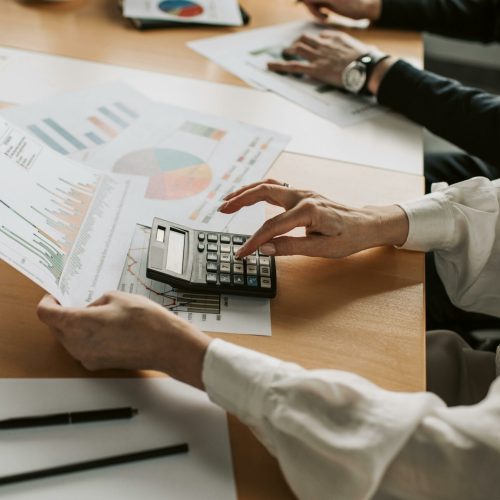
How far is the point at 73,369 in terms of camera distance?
67 centimetres

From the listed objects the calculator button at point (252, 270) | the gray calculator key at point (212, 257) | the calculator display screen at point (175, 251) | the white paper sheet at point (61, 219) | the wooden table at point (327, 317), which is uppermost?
the white paper sheet at point (61, 219)

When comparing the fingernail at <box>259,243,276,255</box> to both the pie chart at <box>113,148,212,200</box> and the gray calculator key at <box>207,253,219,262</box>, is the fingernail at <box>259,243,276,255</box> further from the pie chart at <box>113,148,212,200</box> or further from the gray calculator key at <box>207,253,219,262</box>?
the pie chart at <box>113,148,212,200</box>

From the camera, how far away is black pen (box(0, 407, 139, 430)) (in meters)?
0.60

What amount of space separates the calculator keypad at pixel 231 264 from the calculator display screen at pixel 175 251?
0.8 inches

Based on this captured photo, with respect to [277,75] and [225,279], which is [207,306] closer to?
[225,279]

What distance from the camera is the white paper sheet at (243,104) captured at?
1.05 meters

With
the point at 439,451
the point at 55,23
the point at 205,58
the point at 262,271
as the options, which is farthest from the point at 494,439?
the point at 55,23

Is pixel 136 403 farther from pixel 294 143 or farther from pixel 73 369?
pixel 294 143

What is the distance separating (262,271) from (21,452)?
32 centimetres

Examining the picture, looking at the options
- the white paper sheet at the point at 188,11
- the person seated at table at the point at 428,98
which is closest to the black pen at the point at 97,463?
the person seated at table at the point at 428,98

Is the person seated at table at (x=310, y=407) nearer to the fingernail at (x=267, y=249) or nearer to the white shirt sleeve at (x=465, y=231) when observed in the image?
the fingernail at (x=267, y=249)

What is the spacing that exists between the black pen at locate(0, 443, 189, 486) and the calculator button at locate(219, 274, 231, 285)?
0.66ft

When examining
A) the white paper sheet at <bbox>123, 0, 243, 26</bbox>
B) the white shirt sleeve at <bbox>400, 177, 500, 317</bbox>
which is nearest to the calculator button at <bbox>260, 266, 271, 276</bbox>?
Result: the white shirt sleeve at <bbox>400, 177, 500, 317</bbox>

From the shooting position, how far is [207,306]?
0.75m
